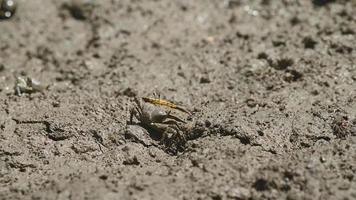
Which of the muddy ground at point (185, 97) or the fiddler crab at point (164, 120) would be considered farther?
the fiddler crab at point (164, 120)

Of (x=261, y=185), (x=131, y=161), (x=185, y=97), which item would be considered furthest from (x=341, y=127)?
(x=131, y=161)

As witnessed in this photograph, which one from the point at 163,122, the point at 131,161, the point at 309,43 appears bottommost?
the point at 131,161

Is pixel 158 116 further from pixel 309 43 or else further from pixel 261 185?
pixel 309 43

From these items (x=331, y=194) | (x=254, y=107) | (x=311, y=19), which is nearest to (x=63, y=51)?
(x=254, y=107)

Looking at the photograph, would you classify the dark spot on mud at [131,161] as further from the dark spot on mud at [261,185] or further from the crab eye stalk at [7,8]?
the crab eye stalk at [7,8]

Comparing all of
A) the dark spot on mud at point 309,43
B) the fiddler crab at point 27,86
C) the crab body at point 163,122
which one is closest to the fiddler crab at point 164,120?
the crab body at point 163,122

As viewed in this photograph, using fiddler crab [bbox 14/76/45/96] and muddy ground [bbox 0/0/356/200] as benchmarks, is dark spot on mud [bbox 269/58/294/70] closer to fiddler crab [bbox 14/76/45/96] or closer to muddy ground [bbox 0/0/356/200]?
muddy ground [bbox 0/0/356/200]
